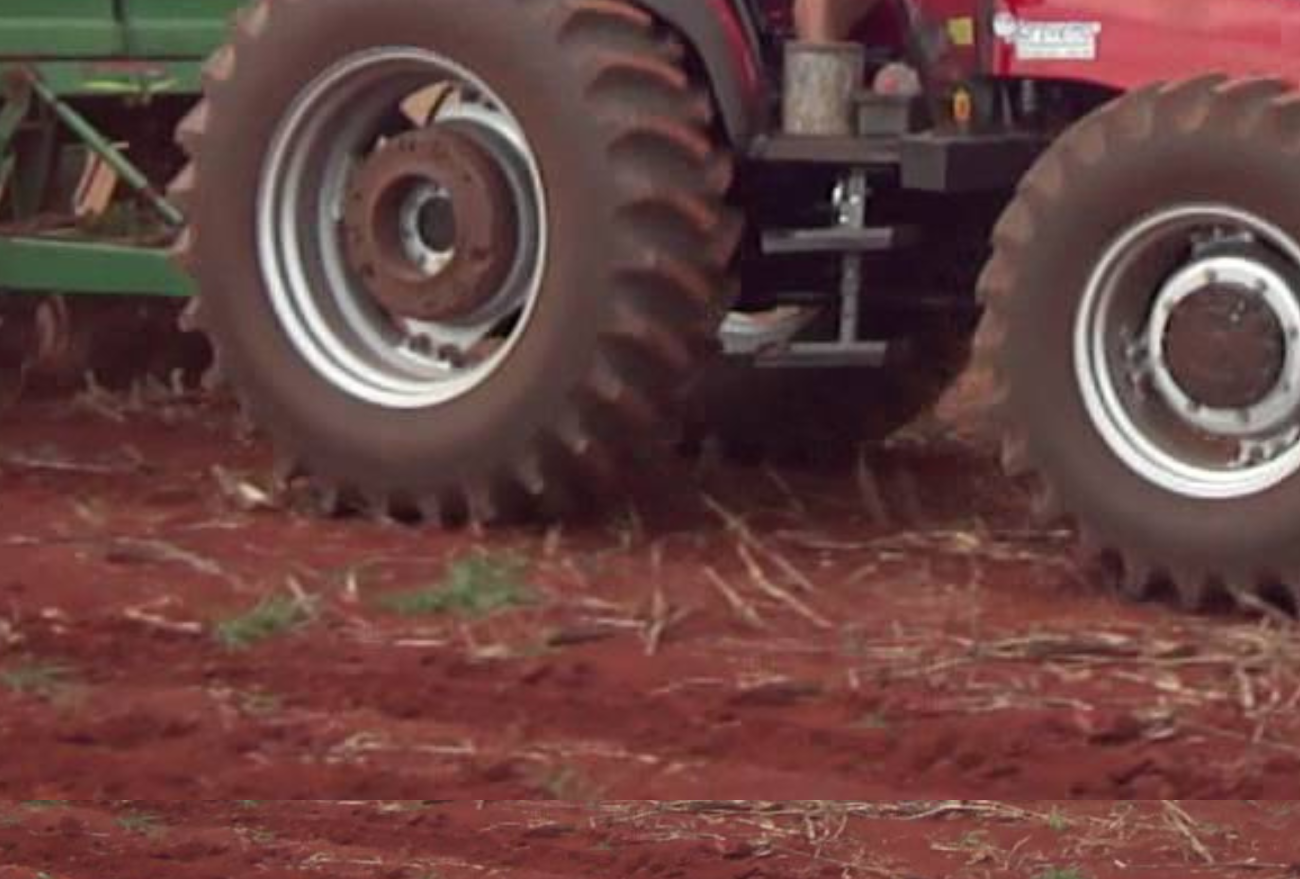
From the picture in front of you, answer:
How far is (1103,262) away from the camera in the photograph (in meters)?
6.18

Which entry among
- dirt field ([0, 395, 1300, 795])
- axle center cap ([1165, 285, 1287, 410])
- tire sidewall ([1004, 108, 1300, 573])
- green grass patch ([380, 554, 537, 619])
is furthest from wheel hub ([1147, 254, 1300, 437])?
green grass patch ([380, 554, 537, 619])

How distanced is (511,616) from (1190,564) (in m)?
1.20

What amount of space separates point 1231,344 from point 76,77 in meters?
3.24

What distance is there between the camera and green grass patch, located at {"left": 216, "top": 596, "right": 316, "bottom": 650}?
5902mm

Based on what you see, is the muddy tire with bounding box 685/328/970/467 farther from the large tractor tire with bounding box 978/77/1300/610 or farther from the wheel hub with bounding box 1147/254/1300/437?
the wheel hub with bounding box 1147/254/1300/437

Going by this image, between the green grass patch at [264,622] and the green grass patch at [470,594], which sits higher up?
the green grass patch at [470,594]

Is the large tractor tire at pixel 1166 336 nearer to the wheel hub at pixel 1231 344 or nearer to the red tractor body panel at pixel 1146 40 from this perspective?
the wheel hub at pixel 1231 344

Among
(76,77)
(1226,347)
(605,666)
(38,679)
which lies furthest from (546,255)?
(76,77)

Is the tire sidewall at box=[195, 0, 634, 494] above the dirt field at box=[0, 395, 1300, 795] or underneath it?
above

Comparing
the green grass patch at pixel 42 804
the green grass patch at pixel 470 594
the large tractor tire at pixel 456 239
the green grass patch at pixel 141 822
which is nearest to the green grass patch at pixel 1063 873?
the green grass patch at pixel 141 822

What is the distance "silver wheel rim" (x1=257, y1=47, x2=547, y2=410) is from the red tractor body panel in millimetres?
1014

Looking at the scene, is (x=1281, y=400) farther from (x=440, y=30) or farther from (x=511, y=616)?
(x=440, y=30)

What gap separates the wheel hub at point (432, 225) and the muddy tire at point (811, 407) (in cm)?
99

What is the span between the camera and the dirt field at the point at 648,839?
4574mm
